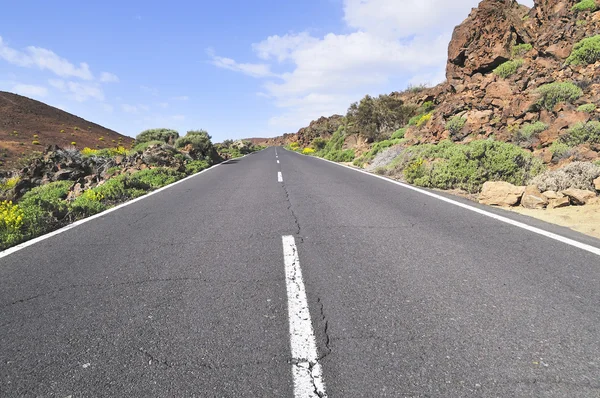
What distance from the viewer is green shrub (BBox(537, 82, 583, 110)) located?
11234 mm

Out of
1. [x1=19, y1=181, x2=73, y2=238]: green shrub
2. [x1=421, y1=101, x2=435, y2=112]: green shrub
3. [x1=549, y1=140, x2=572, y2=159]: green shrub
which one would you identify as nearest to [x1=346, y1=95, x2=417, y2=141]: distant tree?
[x1=421, y1=101, x2=435, y2=112]: green shrub

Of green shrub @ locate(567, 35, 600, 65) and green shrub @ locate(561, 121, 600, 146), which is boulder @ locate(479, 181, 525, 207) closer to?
green shrub @ locate(561, 121, 600, 146)

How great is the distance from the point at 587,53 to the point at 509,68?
4.83 m

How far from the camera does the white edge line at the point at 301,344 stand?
1.87 meters

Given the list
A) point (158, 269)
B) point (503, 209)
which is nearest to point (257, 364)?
point (158, 269)

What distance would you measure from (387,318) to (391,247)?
1.78m

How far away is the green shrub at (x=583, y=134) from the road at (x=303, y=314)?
6.10m

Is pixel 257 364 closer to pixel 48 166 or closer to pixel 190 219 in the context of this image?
pixel 190 219

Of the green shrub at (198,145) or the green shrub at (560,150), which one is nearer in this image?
the green shrub at (560,150)

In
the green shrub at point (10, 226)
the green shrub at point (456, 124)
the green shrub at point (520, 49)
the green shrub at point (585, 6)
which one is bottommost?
the green shrub at point (10, 226)

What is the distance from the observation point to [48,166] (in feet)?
54.3

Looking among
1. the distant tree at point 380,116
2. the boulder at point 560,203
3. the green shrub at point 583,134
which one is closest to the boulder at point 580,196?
the boulder at point 560,203

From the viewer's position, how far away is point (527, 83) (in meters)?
13.7

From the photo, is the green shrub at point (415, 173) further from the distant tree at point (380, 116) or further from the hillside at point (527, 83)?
the distant tree at point (380, 116)
